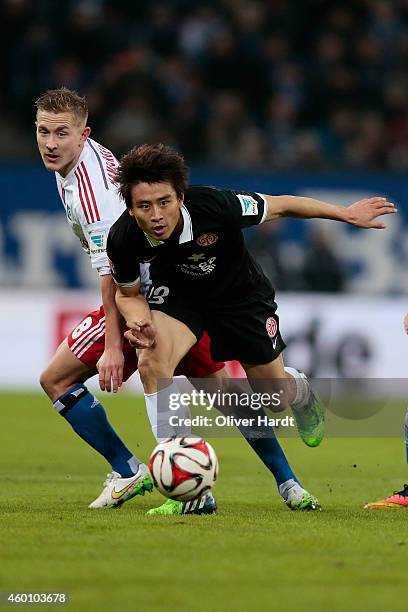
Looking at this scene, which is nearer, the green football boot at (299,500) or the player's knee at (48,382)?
the green football boot at (299,500)

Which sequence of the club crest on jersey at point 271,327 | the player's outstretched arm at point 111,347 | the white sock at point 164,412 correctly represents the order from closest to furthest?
the white sock at point 164,412 < the player's outstretched arm at point 111,347 < the club crest on jersey at point 271,327

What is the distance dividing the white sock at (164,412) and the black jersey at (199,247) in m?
0.61

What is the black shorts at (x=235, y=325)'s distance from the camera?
671 cm

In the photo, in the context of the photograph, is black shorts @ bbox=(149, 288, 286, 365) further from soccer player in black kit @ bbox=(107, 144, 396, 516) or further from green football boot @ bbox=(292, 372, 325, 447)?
green football boot @ bbox=(292, 372, 325, 447)

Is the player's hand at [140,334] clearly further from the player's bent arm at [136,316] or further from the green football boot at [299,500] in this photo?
the green football boot at [299,500]

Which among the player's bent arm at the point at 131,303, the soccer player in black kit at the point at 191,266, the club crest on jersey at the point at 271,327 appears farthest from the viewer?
the club crest on jersey at the point at 271,327

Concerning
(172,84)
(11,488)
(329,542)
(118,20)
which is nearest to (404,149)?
(172,84)

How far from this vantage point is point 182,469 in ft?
19.6

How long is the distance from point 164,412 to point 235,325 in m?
0.75

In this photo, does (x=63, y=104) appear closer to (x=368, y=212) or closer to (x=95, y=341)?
(x=95, y=341)

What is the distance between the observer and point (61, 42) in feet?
57.0

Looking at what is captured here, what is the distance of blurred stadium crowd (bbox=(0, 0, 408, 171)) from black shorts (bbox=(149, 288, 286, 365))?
31.7ft

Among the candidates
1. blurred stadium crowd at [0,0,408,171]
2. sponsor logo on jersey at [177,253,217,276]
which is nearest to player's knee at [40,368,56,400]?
sponsor logo on jersey at [177,253,217,276]

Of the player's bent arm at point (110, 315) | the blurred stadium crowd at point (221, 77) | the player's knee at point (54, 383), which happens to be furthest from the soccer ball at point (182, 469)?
the blurred stadium crowd at point (221, 77)
